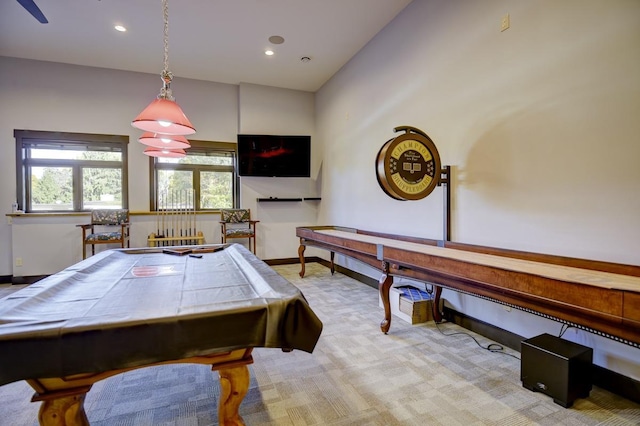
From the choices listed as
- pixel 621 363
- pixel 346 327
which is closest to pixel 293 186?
pixel 346 327

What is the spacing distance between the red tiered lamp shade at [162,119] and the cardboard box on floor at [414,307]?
2579 millimetres

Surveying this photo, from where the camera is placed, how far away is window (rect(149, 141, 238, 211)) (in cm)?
561

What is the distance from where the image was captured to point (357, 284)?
465 centimetres

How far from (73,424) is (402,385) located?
1.76 m

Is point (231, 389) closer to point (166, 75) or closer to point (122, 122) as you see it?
point (166, 75)

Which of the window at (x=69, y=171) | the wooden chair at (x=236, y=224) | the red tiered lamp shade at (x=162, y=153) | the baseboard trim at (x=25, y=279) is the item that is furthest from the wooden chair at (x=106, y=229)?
the red tiered lamp shade at (x=162, y=153)

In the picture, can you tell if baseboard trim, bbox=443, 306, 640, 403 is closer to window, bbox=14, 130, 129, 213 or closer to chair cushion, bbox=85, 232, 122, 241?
chair cushion, bbox=85, 232, 122, 241

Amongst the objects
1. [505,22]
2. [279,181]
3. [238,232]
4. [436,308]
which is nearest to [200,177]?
[238,232]

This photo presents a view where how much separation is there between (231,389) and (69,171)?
17.8 ft

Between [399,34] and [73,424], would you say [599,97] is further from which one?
[73,424]

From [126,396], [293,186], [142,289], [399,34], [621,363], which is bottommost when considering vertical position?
[126,396]

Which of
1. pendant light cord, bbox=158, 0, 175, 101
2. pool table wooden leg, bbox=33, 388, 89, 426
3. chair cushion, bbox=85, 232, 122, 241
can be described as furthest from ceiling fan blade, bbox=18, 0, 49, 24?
pool table wooden leg, bbox=33, 388, 89, 426

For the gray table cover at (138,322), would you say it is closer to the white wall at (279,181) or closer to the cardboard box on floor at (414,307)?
the cardboard box on floor at (414,307)

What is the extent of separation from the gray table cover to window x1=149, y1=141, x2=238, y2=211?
4.05m
